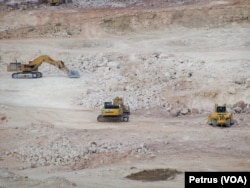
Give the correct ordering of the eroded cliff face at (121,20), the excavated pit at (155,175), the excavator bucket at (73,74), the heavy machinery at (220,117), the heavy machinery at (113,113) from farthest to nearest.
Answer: the eroded cliff face at (121,20), the excavator bucket at (73,74), the heavy machinery at (113,113), the heavy machinery at (220,117), the excavated pit at (155,175)

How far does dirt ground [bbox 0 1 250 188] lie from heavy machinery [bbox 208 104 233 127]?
0.36 m

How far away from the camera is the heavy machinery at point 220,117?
21797 millimetres

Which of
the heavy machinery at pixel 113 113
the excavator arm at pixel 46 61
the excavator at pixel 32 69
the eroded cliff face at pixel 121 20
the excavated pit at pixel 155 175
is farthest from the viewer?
the eroded cliff face at pixel 121 20

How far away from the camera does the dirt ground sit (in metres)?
17.8

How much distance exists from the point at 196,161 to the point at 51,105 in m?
8.86

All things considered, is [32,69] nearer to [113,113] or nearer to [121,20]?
[113,113]

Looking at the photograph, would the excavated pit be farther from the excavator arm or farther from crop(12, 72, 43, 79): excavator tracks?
crop(12, 72, 43, 79): excavator tracks

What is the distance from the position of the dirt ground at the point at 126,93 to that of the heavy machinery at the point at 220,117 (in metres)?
0.36

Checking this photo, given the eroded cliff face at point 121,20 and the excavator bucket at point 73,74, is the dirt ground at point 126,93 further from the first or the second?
the excavator bucket at point 73,74

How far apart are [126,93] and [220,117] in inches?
213

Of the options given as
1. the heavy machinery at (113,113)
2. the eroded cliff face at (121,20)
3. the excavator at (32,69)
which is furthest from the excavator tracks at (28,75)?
the eroded cliff face at (121,20)

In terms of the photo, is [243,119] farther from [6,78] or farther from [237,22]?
[237,22]

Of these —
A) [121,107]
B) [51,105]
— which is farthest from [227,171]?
[51,105]

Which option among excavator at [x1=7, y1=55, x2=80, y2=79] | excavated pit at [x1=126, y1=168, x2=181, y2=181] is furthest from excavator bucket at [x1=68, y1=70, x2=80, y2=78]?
excavated pit at [x1=126, y1=168, x2=181, y2=181]
